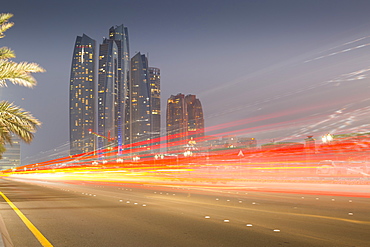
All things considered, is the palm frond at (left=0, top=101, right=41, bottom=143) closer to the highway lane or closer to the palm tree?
the palm tree

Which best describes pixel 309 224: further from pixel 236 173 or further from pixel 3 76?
pixel 236 173

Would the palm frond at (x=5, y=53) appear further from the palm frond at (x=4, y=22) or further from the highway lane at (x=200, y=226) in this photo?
the highway lane at (x=200, y=226)

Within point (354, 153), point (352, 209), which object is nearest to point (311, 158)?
point (354, 153)

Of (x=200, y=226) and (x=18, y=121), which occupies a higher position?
(x=18, y=121)

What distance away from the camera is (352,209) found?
13.8m

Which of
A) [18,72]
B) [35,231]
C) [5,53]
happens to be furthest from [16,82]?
[35,231]

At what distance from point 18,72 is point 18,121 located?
1.84m

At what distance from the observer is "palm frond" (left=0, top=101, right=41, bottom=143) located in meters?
15.5

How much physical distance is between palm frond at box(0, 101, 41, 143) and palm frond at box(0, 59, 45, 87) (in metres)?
0.92

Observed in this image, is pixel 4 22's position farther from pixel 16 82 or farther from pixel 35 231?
pixel 35 231

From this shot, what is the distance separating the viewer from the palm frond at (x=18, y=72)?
1533cm

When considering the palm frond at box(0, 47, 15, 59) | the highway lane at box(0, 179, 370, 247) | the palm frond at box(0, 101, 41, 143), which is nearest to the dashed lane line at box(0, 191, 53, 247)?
the highway lane at box(0, 179, 370, 247)

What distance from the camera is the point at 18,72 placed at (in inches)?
607

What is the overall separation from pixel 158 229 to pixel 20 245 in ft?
10.8
